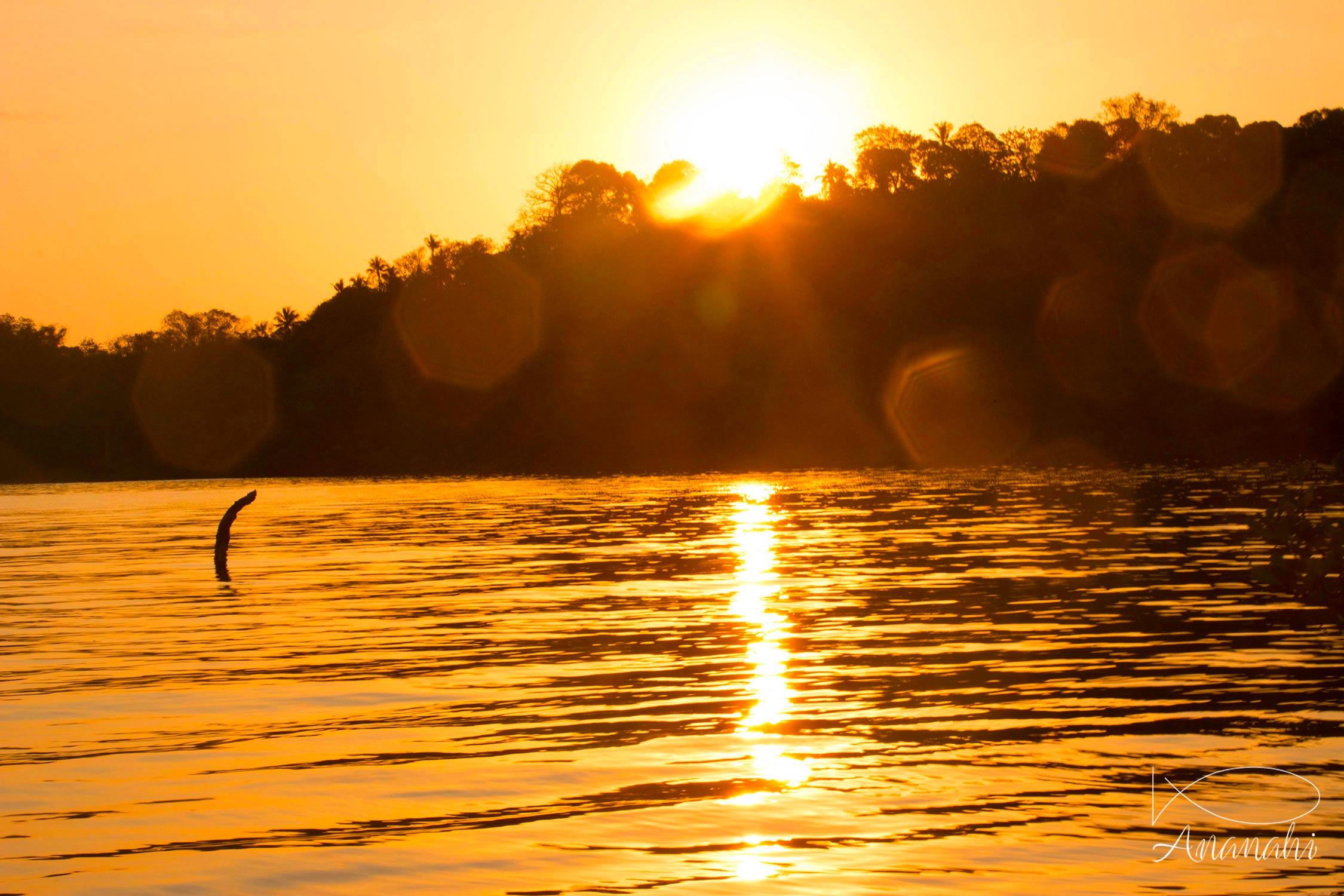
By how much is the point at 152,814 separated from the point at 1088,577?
63.1ft

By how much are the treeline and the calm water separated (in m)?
70.9

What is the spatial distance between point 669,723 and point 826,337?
109971mm

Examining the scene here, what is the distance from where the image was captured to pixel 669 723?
14.3m

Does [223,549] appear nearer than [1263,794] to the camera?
No

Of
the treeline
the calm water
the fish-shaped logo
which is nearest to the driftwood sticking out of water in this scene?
the calm water

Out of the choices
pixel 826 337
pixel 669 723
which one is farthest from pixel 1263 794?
pixel 826 337

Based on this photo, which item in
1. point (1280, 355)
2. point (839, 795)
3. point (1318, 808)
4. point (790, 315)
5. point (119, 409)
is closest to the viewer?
point (1318, 808)

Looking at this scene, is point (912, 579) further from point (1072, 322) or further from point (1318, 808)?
point (1072, 322)

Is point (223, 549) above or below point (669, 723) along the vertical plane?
above

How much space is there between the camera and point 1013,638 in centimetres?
1911

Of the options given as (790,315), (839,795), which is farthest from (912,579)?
(790,315)

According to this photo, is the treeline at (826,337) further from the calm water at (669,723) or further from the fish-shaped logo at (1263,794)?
the fish-shaped logo at (1263,794)

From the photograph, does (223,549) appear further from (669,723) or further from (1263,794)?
(1263,794)

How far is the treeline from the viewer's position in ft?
340
